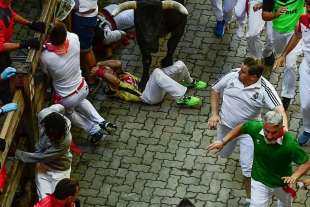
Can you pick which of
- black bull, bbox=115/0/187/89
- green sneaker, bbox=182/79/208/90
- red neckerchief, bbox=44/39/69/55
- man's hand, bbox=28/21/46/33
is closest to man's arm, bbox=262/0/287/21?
black bull, bbox=115/0/187/89

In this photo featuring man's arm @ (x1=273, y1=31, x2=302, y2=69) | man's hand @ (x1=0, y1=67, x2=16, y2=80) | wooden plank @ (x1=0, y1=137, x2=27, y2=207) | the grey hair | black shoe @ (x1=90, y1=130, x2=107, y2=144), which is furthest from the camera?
black shoe @ (x1=90, y1=130, x2=107, y2=144)

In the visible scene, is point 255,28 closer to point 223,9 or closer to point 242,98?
point 223,9

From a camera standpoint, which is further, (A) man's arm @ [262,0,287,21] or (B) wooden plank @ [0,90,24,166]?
(A) man's arm @ [262,0,287,21]

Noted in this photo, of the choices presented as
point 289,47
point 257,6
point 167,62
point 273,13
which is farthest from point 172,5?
point 289,47

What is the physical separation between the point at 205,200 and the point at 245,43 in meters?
3.44

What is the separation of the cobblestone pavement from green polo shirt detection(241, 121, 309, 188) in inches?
54.0

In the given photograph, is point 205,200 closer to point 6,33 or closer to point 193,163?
point 193,163

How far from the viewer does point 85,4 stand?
1138 cm

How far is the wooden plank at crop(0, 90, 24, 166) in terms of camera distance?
8.73 meters

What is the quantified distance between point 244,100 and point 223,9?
3.50 m

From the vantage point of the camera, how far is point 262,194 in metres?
9.03

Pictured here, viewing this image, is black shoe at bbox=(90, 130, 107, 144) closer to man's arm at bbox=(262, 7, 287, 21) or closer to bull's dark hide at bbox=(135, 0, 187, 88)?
bull's dark hide at bbox=(135, 0, 187, 88)

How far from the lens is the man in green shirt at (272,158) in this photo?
8.45 meters

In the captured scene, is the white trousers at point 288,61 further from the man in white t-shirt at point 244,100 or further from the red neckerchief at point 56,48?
the red neckerchief at point 56,48
